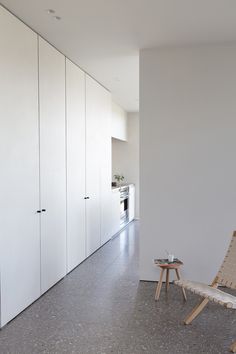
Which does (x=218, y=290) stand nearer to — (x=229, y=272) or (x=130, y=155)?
(x=229, y=272)

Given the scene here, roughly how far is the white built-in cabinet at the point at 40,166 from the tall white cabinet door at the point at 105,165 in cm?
47

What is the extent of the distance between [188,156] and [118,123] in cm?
381

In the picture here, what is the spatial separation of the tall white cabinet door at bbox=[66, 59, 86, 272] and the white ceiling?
0.37 m

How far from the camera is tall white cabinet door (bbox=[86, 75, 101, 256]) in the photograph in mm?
5199

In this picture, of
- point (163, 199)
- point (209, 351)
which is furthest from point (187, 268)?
point (209, 351)

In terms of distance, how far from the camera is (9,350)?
2.64m

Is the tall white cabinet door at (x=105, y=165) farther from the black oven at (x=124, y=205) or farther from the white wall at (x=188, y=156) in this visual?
the white wall at (x=188, y=156)

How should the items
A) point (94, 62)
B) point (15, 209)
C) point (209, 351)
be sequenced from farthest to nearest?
point (94, 62)
point (15, 209)
point (209, 351)

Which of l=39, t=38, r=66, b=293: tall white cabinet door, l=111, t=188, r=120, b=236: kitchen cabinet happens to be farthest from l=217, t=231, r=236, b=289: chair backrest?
l=111, t=188, r=120, b=236: kitchen cabinet

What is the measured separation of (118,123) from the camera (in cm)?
767

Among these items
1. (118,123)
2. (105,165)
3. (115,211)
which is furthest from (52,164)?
(118,123)

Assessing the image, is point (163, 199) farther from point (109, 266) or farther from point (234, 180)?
point (109, 266)

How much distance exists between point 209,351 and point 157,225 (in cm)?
174

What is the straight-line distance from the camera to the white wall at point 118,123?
7.22 m
